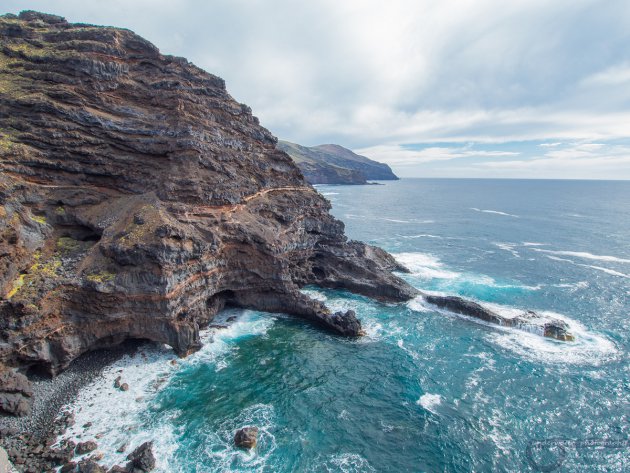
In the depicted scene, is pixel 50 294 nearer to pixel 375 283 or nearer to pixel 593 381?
pixel 375 283

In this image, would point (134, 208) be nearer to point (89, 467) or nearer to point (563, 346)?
point (89, 467)

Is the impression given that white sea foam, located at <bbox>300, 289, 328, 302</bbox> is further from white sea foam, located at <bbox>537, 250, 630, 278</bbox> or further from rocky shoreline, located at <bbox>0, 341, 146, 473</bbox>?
white sea foam, located at <bbox>537, 250, 630, 278</bbox>

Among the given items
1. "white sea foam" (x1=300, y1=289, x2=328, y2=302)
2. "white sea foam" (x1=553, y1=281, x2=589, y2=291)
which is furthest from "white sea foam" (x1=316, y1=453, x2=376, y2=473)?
"white sea foam" (x1=553, y1=281, x2=589, y2=291)

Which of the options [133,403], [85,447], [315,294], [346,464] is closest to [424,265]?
[315,294]

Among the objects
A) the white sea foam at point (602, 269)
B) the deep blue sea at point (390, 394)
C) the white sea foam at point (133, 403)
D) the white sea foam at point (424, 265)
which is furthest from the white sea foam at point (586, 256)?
A: the white sea foam at point (133, 403)

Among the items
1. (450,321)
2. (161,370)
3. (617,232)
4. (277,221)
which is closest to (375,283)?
(450,321)

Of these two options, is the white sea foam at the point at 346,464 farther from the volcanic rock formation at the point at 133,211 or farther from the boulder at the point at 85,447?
the volcanic rock formation at the point at 133,211

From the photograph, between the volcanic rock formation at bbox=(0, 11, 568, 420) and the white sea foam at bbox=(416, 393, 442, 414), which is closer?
the white sea foam at bbox=(416, 393, 442, 414)
